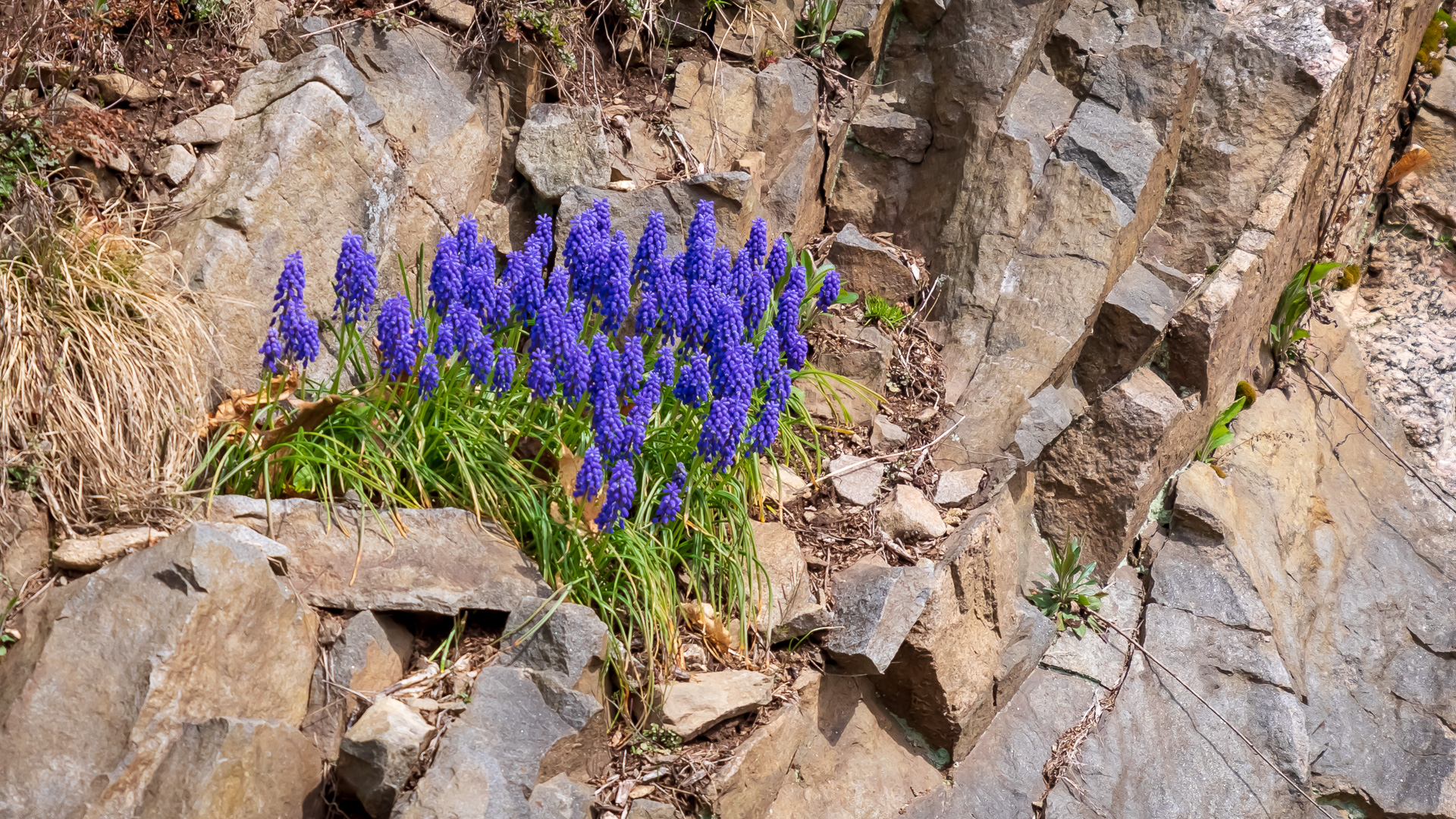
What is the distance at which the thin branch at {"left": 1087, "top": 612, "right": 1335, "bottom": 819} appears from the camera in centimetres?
525

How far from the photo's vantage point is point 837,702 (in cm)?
450

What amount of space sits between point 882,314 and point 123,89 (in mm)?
3791

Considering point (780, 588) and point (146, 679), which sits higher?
point (780, 588)

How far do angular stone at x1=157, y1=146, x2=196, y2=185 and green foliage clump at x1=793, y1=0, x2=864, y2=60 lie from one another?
11.7 ft

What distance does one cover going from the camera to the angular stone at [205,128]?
15.2 ft

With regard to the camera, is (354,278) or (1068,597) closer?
(354,278)

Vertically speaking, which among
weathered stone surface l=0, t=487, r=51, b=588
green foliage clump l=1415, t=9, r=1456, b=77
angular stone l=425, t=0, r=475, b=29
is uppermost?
green foliage clump l=1415, t=9, r=1456, b=77

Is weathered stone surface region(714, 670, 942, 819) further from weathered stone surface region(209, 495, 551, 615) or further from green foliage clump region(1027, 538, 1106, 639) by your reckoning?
green foliage clump region(1027, 538, 1106, 639)

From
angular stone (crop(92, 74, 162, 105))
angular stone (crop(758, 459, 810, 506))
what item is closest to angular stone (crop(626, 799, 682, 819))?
angular stone (crop(758, 459, 810, 506))

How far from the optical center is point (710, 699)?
3953 millimetres

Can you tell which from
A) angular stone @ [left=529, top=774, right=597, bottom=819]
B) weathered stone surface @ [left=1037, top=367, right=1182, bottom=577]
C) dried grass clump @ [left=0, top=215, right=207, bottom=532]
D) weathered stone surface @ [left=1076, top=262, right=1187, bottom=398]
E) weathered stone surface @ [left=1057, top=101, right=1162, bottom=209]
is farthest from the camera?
weathered stone surface @ [left=1057, top=101, right=1162, bottom=209]

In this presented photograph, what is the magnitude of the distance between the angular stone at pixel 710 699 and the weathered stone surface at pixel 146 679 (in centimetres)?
123

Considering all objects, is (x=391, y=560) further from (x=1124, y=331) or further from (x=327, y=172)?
(x=1124, y=331)

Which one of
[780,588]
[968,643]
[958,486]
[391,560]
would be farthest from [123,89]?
[968,643]
